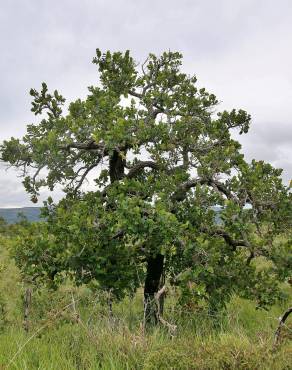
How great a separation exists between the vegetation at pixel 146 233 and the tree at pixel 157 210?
3 cm

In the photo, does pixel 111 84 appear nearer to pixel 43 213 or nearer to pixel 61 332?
pixel 43 213

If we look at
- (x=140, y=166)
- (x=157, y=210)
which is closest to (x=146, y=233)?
(x=157, y=210)

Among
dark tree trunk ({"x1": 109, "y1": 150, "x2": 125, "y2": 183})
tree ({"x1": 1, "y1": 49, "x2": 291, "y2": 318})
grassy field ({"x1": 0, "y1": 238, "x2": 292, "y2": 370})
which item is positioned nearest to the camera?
grassy field ({"x1": 0, "y1": 238, "x2": 292, "y2": 370})

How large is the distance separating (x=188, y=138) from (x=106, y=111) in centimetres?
194

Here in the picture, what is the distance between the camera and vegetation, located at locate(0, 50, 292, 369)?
6445mm

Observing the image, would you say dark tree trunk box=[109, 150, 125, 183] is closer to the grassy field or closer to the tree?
the tree

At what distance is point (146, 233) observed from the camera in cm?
752

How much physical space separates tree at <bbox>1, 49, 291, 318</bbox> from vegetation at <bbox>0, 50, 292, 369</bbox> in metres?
0.03

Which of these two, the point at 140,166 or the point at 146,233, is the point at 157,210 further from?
the point at 140,166

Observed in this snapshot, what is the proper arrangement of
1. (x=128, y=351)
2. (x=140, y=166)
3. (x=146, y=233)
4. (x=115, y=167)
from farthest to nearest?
1. (x=115, y=167)
2. (x=140, y=166)
3. (x=146, y=233)
4. (x=128, y=351)

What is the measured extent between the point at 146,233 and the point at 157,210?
18.7 inches

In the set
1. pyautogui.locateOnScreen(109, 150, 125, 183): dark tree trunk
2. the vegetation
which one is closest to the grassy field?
the vegetation

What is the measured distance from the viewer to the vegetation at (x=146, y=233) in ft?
21.1

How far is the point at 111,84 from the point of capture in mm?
10906
